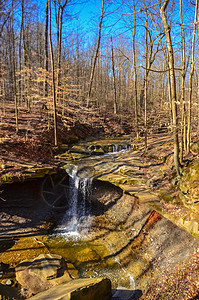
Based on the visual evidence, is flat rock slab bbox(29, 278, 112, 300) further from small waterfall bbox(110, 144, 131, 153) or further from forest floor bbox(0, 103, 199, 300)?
small waterfall bbox(110, 144, 131, 153)

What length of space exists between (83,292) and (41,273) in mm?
2199

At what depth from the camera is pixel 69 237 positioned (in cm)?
876

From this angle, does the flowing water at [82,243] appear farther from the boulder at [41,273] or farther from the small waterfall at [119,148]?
the small waterfall at [119,148]

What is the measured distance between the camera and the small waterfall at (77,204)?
31.7 feet

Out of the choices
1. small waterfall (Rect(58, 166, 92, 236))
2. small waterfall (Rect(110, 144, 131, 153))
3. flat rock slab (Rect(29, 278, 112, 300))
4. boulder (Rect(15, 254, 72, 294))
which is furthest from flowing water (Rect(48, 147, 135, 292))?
small waterfall (Rect(110, 144, 131, 153))

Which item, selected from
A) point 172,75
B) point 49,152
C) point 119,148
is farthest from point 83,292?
point 119,148

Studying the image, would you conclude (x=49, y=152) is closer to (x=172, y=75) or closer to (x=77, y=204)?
(x=77, y=204)

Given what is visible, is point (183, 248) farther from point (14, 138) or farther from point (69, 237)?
point (14, 138)

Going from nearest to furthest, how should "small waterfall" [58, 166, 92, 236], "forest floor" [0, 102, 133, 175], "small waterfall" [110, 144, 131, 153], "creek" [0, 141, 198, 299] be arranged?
"creek" [0, 141, 198, 299], "small waterfall" [58, 166, 92, 236], "forest floor" [0, 102, 133, 175], "small waterfall" [110, 144, 131, 153]

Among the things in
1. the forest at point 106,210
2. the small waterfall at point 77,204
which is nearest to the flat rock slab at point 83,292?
the forest at point 106,210

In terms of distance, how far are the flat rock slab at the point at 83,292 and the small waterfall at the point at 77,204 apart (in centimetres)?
411

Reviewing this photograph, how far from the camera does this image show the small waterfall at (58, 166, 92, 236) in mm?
9672

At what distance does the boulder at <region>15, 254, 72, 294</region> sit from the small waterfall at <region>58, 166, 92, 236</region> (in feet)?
8.88

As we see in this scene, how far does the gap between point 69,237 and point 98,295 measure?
152 inches
